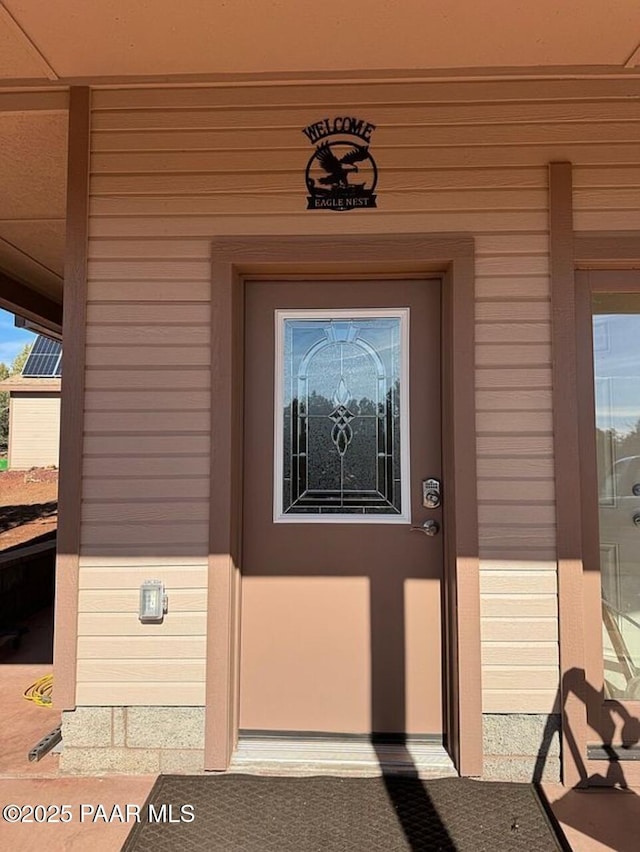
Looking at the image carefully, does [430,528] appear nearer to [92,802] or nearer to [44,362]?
[92,802]

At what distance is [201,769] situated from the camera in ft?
7.12

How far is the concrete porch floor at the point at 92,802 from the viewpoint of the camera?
183 centimetres

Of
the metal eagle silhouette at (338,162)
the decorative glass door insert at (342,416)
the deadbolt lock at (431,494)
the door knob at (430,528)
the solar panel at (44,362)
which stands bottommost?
the door knob at (430,528)

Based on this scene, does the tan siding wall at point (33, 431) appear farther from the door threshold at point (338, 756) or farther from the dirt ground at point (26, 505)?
the door threshold at point (338, 756)

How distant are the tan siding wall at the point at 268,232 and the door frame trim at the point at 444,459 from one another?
56mm

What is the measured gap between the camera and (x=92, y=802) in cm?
202

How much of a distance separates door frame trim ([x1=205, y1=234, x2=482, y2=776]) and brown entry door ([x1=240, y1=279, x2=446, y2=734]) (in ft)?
0.26

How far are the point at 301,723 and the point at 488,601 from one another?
913mm

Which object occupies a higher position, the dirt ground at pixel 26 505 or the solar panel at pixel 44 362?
the solar panel at pixel 44 362

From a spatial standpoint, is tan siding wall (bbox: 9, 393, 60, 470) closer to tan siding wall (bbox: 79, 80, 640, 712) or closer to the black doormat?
tan siding wall (bbox: 79, 80, 640, 712)

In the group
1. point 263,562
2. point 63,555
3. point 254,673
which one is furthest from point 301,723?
point 63,555

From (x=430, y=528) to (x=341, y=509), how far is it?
37 centimetres

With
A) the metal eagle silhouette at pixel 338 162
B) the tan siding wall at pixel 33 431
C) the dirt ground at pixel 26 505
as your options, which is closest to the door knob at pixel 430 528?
the metal eagle silhouette at pixel 338 162

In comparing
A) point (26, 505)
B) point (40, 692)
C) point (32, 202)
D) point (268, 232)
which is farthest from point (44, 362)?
point (268, 232)
